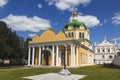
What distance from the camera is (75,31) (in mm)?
54094

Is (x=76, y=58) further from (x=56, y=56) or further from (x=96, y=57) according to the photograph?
(x=96, y=57)

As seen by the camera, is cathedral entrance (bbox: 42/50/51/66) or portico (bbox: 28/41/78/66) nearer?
portico (bbox: 28/41/78/66)

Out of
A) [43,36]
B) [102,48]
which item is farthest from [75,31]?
[102,48]

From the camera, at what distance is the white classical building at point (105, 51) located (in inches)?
3219

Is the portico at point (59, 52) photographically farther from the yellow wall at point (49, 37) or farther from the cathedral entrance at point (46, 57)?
the yellow wall at point (49, 37)

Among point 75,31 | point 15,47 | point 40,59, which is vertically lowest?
point 40,59

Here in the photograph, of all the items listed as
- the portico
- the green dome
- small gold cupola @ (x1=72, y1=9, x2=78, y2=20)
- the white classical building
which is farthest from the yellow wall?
the white classical building

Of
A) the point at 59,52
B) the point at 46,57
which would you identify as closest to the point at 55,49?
the point at 59,52

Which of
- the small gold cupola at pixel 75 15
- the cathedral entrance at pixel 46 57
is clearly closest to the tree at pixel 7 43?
the cathedral entrance at pixel 46 57

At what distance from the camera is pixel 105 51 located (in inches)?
3258

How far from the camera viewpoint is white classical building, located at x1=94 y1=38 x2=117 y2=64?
8175 cm

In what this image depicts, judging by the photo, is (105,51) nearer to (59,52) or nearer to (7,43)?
(59,52)

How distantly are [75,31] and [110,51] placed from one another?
1345 inches

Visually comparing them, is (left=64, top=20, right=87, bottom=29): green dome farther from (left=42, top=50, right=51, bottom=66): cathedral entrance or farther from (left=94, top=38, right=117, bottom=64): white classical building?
(left=94, top=38, right=117, bottom=64): white classical building
